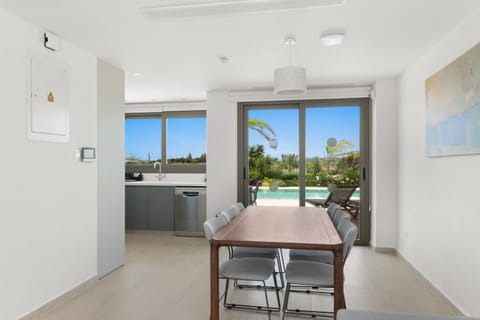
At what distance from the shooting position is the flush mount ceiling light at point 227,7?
2514 mm

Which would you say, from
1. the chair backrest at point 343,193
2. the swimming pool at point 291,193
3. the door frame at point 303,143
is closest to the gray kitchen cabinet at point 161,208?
the door frame at point 303,143

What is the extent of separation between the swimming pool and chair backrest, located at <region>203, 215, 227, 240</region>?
2618mm

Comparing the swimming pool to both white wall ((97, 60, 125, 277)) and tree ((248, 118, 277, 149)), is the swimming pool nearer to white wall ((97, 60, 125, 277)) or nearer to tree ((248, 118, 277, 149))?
Result: tree ((248, 118, 277, 149))

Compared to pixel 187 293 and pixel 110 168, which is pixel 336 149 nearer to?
pixel 187 293

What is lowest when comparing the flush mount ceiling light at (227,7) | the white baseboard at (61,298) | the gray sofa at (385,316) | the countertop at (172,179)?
the white baseboard at (61,298)

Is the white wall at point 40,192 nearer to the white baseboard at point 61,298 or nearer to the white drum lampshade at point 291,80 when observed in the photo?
the white baseboard at point 61,298

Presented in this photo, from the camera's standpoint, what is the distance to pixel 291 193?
5.65 meters

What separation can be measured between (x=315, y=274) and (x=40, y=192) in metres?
2.46

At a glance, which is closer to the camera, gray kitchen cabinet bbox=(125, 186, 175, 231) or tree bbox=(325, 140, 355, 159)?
tree bbox=(325, 140, 355, 159)

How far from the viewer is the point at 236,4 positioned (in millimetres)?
2551

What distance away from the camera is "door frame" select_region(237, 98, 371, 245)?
5.40m

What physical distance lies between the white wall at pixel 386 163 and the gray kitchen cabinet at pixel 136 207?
3986 millimetres

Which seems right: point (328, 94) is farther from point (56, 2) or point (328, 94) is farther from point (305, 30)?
point (56, 2)

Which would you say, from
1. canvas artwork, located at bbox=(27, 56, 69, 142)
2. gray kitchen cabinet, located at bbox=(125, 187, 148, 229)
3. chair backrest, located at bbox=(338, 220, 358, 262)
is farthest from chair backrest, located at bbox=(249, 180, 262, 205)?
canvas artwork, located at bbox=(27, 56, 69, 142)
